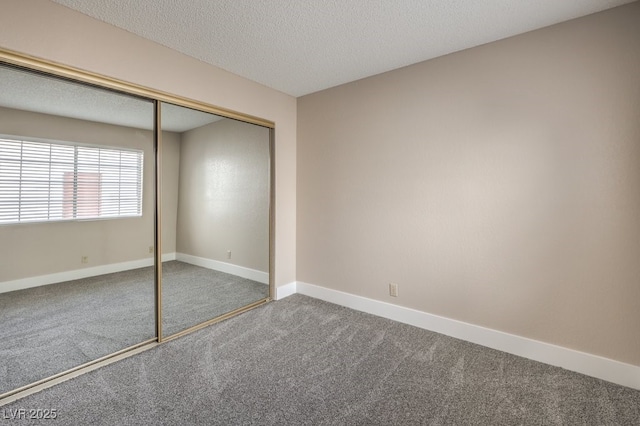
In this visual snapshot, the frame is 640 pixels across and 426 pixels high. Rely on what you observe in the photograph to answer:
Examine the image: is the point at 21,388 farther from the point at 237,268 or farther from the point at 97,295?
the point at 237,268

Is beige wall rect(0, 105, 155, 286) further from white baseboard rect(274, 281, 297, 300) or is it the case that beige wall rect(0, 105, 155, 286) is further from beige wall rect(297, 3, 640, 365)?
beige wall rect(297, 3, 640, 365)

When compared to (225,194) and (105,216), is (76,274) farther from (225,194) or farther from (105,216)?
(225,194)

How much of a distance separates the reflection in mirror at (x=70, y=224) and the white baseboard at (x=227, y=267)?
387 mm

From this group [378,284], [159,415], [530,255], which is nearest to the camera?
[159,415]

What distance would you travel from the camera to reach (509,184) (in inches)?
92.7

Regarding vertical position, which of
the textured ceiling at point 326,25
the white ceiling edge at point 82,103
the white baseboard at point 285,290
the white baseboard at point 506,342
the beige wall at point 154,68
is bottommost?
the white baseboard at point 506,342

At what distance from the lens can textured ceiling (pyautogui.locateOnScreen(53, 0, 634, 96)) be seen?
1.95 meters

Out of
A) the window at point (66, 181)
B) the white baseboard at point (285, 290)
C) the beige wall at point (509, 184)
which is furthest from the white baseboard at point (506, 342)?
the window at point (66, 181)

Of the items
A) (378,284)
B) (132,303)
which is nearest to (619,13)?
(378,284)

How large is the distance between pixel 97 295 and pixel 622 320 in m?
4.00

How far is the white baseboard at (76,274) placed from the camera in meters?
2.03

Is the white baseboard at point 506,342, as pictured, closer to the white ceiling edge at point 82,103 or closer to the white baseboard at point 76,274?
the white baseboard at point 76,274

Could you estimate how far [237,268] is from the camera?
333cm

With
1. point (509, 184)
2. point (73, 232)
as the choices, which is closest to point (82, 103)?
point (73, 232)
